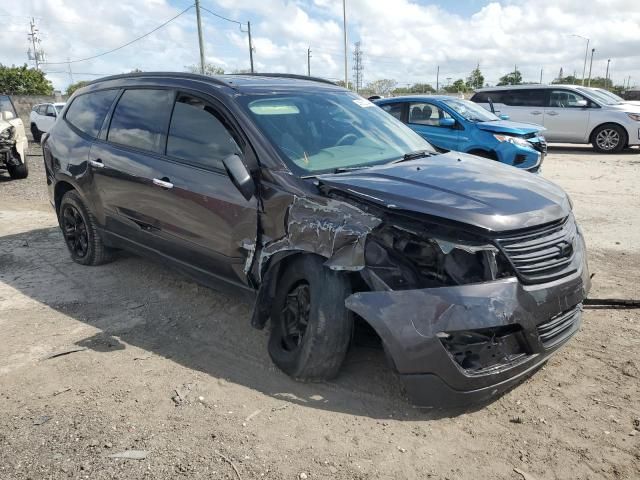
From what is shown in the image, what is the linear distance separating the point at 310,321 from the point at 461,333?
0.86m

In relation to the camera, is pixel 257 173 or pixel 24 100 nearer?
pixel 257 173

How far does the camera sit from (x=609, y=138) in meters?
14.9

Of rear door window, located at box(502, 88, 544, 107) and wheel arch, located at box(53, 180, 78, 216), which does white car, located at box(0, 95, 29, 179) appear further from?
rear door window, located at box(502, 88, 544, 107)

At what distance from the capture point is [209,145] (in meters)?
3.80

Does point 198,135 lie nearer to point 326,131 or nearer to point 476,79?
point 326,131

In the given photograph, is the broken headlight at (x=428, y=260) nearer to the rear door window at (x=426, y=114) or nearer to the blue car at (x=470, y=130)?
the blue car at (x=470, y=130)

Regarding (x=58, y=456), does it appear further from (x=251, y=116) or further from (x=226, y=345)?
(x=251, y=116)

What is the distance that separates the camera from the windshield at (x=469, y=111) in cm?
951

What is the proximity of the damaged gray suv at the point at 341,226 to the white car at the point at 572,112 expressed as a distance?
1258cm

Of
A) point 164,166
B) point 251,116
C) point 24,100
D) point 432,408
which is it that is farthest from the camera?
point 24,100

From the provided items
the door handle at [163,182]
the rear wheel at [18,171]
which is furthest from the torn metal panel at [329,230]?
the rear wheel at [18,171]

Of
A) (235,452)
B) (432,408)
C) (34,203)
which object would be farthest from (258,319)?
(34,203)

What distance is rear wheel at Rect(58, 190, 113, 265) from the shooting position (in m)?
5.29

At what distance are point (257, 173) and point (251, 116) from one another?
441mm
